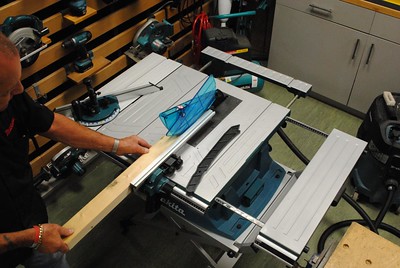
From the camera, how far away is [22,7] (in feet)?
5.90

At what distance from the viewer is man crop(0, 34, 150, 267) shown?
1.13 meters

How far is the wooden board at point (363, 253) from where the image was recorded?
108 cm

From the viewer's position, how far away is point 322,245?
6.95ft

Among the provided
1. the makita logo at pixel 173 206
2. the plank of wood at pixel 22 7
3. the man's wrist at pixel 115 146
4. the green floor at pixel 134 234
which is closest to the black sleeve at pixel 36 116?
the man's wrist at pixel 115 146

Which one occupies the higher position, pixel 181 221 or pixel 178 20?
pixel 178 20

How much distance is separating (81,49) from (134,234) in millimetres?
1049

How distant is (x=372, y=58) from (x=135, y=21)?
4.97ft

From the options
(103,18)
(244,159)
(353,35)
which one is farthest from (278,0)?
(244,159)

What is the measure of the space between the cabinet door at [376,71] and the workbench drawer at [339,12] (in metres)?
0.12

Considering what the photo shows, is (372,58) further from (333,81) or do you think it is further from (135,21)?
(135,21)

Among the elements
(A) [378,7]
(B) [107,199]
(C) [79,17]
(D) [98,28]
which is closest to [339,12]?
(A) [378,7]

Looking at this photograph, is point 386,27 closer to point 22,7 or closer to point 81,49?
point 81,49

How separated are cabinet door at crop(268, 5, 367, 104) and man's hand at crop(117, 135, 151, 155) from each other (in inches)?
67.6

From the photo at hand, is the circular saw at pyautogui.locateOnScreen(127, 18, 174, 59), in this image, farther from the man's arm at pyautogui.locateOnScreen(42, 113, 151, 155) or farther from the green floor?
the man's arm at pyautogui.locateOnScreen(42, 113, 151, 155)
